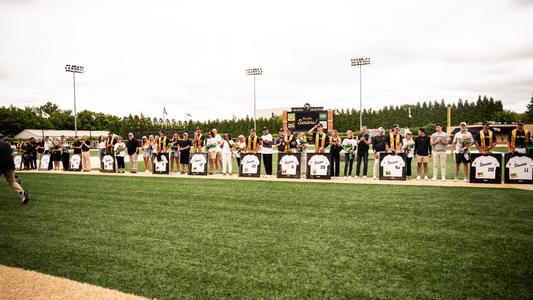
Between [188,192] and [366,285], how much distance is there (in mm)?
7467

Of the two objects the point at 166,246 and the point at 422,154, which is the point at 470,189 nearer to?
the point at 422,154

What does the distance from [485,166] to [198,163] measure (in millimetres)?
11566

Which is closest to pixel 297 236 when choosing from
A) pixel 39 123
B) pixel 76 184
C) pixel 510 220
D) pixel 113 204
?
pixel 510 220

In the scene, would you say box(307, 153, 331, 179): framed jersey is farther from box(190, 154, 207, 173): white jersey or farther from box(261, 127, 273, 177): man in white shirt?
box(190, 154, 207, 173): white jersey

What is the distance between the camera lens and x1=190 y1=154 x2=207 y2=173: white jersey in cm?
1513

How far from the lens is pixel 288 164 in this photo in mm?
13672

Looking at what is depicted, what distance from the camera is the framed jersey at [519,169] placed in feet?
35.9

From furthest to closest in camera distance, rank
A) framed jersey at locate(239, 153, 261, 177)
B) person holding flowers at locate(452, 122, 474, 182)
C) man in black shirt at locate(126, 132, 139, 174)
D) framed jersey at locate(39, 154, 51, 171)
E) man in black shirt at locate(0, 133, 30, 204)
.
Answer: framed jersey at locate(39, 154, 51, 171), man in black shirt at locate(126, 132, 139, 174), framed jersey at locate(239, 153, 261, 177), person holding flowers at locate(452, 122, 474, 182), man in black shirt at locate(0, 133, 30, 204)

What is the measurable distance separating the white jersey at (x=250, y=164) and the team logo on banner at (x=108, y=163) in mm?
7728

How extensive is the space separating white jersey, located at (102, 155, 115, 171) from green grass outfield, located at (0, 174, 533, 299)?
321 inches

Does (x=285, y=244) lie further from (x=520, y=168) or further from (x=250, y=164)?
(x=520, y=168)

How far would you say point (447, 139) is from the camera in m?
12.1

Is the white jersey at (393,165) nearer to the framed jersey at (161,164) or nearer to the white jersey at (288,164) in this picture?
the white jersey at (288,164)

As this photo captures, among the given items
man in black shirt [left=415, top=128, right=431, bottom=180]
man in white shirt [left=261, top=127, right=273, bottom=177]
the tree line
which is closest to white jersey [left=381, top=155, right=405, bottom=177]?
man in black shirt [left=415, top=128, right=431, bottom=180]
